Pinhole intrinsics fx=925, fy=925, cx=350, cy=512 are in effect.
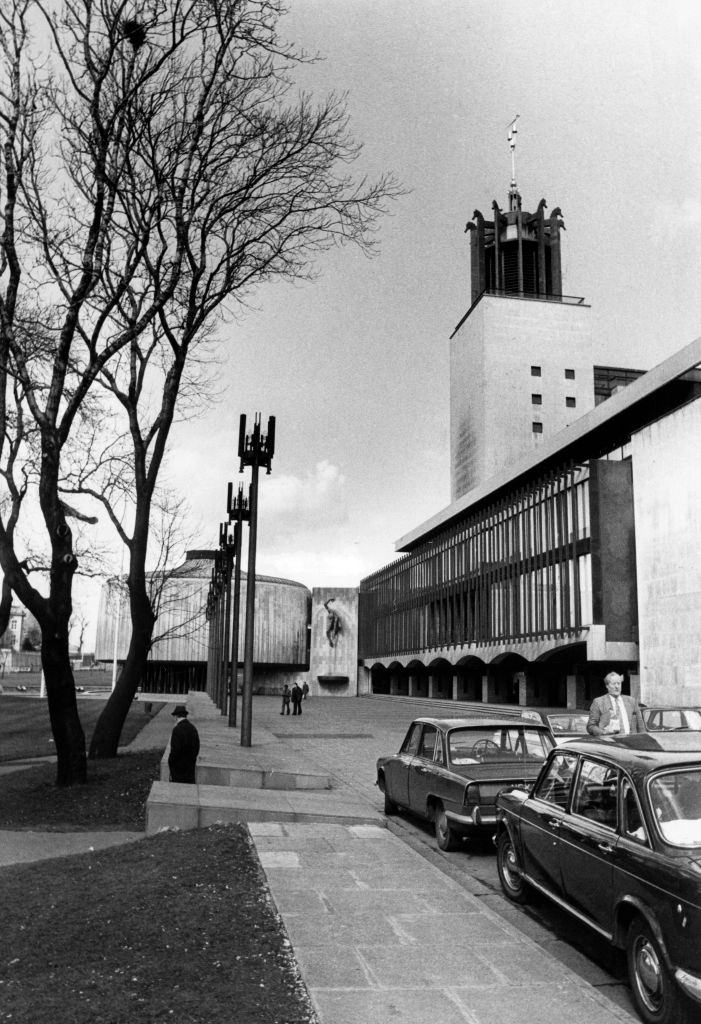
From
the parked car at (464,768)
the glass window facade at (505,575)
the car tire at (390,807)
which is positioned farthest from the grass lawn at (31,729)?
the glass window facade at (505,575)

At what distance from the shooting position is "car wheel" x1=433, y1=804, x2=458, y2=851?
949 cm

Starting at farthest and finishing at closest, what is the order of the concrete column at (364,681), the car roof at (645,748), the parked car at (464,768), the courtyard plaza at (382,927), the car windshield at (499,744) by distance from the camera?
the concrete column at (364,681)
the car windshield at (499,744)
the parked car at (464,768)
the car roof at (645,748)
the courtyard plaza at (382,927)

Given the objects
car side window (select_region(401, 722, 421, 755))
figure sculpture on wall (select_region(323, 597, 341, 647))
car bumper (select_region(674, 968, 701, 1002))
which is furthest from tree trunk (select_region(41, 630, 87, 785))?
figure sculpture on wall (select_region(323, 597, 341, 647))

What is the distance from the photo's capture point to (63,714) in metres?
14.0

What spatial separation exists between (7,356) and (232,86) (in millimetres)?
5207

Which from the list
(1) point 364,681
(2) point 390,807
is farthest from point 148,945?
(1) point 364,681

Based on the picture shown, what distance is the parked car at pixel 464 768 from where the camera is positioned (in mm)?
9305

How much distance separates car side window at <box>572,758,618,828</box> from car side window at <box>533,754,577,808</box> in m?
0.18

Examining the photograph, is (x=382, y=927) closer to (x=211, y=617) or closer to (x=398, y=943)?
(x=398, y=943)

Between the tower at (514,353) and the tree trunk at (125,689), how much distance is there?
198 feet

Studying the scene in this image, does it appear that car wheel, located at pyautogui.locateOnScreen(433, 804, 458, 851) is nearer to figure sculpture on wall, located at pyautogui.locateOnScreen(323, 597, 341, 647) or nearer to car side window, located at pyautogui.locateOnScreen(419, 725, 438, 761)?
car side window, located at pyautogui.locateOnScreen(419, 725, 438, 761)

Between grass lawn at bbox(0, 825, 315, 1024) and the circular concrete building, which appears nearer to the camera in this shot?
grass lawn at bbox(0, 825, 315, 1024)

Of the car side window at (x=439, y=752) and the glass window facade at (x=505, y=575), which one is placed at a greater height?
the glass window facade at (x=505, y=575)

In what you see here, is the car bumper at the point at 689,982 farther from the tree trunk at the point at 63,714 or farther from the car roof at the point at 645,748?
the tree trunk at the point at 63,714
